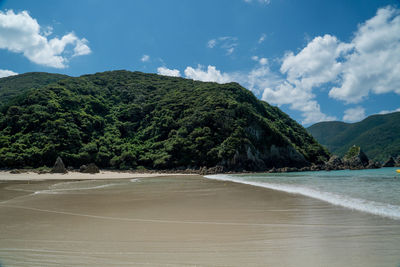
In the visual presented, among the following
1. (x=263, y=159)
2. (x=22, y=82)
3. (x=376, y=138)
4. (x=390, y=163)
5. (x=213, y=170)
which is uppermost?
(x=22, y=82)

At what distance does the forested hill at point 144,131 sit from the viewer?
50.4 metres

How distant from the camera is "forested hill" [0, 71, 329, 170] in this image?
50438 millimetres

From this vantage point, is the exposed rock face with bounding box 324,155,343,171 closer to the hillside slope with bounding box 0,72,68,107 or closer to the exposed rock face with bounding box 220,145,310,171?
the exposed rock face with bounding box 220,145,310,171

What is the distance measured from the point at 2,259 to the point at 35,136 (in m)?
56.8

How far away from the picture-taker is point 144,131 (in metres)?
66.8

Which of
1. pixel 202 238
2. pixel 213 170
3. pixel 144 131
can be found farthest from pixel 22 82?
pixel 202 238

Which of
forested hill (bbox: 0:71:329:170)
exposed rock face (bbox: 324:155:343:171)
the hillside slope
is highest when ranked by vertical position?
the hillside slope

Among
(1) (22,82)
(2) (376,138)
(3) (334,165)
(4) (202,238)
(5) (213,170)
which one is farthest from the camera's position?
(2) (376,138)

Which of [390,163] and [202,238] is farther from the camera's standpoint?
[390,163]

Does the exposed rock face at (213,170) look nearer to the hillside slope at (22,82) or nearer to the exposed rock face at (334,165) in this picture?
the exposed rock face at (334,165)

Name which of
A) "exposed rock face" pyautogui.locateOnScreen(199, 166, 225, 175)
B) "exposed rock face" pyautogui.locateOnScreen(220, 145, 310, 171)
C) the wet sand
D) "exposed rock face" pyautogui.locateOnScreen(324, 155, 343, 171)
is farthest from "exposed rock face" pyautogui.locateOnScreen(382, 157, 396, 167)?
the wet sand

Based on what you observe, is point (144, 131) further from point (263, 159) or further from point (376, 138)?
point (376, 138)

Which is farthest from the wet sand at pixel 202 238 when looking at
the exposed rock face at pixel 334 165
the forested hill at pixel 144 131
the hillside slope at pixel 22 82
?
the hillside slope at pixel 22 82

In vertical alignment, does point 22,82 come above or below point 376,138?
above
